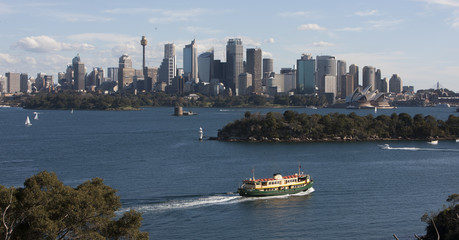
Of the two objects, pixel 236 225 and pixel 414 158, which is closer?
pixel 236 225

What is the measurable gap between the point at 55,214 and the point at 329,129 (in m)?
45.6

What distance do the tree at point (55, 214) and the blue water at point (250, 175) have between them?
5.85m

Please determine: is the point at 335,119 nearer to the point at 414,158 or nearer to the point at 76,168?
the point at 414,158

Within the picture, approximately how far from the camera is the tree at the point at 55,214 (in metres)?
15.6

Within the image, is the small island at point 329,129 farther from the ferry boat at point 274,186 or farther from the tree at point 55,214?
the tree at point 55,214

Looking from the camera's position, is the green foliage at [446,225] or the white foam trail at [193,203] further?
the white foam trail at [193,203]

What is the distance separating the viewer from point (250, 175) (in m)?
36.4

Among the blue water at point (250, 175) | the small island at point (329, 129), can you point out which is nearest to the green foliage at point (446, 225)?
the blue water at point (250, 175)

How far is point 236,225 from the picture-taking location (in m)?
24.7

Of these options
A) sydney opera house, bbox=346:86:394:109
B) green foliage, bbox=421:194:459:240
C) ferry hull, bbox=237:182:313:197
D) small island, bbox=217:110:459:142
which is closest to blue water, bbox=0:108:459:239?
ferry hull, bbox=237:182:313:197

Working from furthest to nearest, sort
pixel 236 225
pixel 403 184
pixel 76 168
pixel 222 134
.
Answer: pixel 222 134 < pixel 76 168 < pixel 403 184 < pixel 236 225

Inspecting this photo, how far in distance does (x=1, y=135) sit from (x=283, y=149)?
33737 mm

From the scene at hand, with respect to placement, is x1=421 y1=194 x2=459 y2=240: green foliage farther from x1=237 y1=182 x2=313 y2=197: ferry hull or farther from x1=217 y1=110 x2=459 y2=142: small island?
x1=217 y1=110 x2=459 y2=142: small island

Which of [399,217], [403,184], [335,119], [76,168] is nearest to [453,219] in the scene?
[399,217]
